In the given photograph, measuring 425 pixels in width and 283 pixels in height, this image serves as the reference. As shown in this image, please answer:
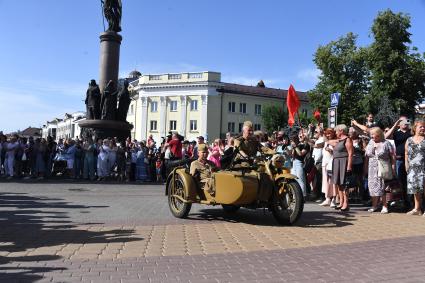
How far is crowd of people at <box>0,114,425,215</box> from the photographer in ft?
32.5

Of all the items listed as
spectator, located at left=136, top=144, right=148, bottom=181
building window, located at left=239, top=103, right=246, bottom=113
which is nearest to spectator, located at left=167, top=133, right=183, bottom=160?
spectator, located at left=136, top=144, right=148, bottom=181

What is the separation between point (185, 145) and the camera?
1878 centimetres

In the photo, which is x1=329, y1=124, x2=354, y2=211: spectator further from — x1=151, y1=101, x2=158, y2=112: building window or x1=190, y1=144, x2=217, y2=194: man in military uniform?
x1=151, y1=101, x2=158, y2=112: building window

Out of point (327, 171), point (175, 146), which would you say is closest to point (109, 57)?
point (175, 146)

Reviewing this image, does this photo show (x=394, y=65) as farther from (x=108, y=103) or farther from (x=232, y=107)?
(x=232, y=107)

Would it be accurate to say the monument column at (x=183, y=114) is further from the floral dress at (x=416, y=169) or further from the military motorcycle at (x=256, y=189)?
the military motorcycle at (x=256, y=189)

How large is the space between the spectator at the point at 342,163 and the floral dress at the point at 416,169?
117 centimetres

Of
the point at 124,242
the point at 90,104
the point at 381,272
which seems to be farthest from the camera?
the point at 90,104

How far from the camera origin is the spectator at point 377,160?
10008 millimetres

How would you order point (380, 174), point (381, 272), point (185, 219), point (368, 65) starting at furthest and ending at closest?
point (368, 65), point (380, 174), point (185, 219), point (381, 272)

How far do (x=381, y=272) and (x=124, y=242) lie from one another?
3284mm

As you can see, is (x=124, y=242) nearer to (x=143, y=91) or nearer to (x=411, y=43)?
(x=411, y=43)

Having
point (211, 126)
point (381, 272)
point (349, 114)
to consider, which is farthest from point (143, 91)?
point (381, 272)

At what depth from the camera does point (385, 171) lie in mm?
9953
